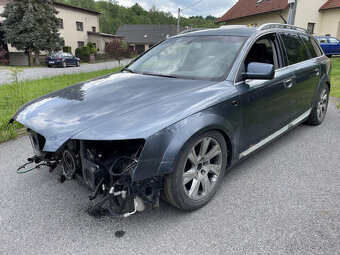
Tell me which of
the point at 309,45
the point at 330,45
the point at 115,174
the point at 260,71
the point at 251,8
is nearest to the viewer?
the point at 115,174

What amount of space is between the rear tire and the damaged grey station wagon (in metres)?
1.12

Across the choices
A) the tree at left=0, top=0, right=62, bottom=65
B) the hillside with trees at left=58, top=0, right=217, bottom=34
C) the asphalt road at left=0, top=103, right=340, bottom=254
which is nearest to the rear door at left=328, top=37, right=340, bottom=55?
the asphalt road at left=0, top=103, right=340, bottom=254

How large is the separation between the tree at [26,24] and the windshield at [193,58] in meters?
→ 26.5

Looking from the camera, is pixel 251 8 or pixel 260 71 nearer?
pixel 260 71

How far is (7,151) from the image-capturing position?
4.01m

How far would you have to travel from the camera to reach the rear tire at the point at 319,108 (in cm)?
474

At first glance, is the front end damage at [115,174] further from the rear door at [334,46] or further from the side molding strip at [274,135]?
the rear door at [334,46]

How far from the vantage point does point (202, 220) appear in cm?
246

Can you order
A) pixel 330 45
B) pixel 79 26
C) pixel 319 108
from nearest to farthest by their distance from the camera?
pixel 319 108
pixel 330 45
pixel 79 26

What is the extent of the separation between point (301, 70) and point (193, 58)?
5.66 ft

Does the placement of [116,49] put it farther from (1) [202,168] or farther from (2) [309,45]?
(1) [202,168]

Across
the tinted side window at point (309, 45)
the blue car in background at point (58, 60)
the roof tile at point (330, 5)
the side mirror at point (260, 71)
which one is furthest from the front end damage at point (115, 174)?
the roof tile at point (330, 5)

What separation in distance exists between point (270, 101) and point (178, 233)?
187 cm

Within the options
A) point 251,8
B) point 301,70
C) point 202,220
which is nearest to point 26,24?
point 251,8
